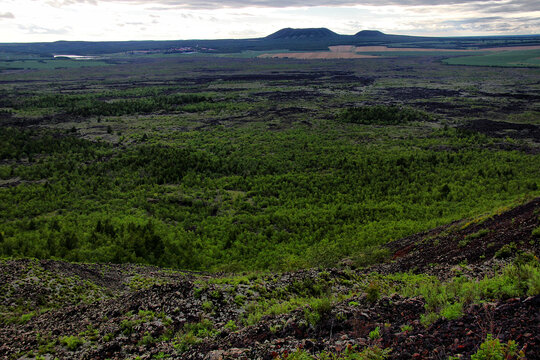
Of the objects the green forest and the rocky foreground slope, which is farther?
the green forest

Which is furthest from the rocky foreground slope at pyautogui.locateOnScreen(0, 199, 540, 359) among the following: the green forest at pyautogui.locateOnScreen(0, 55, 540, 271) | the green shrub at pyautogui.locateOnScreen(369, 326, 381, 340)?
the green forest at pyautogui.locateOnScreen(0, 55, 540, 271)

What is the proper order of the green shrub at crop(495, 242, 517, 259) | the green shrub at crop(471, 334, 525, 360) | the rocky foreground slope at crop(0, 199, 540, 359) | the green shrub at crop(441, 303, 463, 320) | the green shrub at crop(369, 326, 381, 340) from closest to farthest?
the green shrub at crop(471, 334, 525, 360) → the rocky foreground slope at crop(0, 199, 540, 359) → the green shrub at crop(441, 303, 463, 320) → the green shrub at crop(369, 326, 381, 340) → the green shrub at crop(495, 242, 517, 259)

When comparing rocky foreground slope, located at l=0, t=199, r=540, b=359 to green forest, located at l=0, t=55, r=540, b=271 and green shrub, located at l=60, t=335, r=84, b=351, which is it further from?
green forest, located at l=0, t=55, r=540, b=271

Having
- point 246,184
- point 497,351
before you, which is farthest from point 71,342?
point 246,184

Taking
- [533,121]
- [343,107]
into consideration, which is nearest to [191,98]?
[343,107]

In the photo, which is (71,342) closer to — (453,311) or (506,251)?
(453,311)

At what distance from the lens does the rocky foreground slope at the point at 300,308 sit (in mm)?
6512

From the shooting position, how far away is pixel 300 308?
8.73 meters

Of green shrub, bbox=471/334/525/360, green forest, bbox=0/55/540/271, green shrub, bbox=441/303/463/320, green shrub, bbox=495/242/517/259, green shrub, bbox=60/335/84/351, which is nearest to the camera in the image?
green shrub, bbox=471/334/525/360

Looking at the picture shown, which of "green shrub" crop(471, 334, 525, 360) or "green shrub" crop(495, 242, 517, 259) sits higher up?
"green shrub" crop(471, 334, 525, 360)

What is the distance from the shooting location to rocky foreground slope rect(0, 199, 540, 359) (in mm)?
6512

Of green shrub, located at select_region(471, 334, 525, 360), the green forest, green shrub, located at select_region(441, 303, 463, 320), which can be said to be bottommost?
the green forest

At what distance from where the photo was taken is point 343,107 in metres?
57.6

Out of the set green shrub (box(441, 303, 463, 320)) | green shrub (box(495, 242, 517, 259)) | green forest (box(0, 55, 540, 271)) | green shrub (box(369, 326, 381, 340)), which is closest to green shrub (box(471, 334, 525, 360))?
green shrub (box(441, 303, 463, 320))
